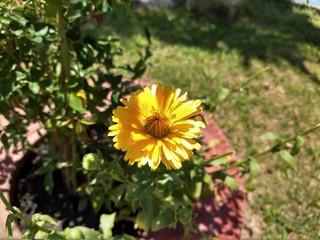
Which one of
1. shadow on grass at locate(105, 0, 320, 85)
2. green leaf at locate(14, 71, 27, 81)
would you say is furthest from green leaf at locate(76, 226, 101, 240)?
shadow on grass at locate(105, 0, 320, 85)

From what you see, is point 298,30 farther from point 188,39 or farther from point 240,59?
point 188,39

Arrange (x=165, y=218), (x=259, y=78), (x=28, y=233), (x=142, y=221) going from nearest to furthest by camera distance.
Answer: (x=28, y=233) < (x=165, y=218) < (x=142, y=221) < (x=259, y=78)

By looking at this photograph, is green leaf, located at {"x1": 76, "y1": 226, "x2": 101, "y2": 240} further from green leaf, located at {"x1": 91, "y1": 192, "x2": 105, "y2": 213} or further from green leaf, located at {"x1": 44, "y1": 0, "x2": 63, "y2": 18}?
green leaf, located at {"x1": 44, "y1": 0, "x2": 63, "y2": 18}

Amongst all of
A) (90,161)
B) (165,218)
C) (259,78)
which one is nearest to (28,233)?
(90,161)

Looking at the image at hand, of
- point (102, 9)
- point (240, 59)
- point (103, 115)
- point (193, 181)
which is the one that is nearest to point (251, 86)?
point (240, 59)

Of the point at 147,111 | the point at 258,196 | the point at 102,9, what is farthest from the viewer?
the point at 258,196

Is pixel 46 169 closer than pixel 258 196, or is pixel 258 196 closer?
pixel 46 169

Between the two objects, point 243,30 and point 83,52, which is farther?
point 243,30

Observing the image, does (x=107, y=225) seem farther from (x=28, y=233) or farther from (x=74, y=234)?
(x=28, y=233)
